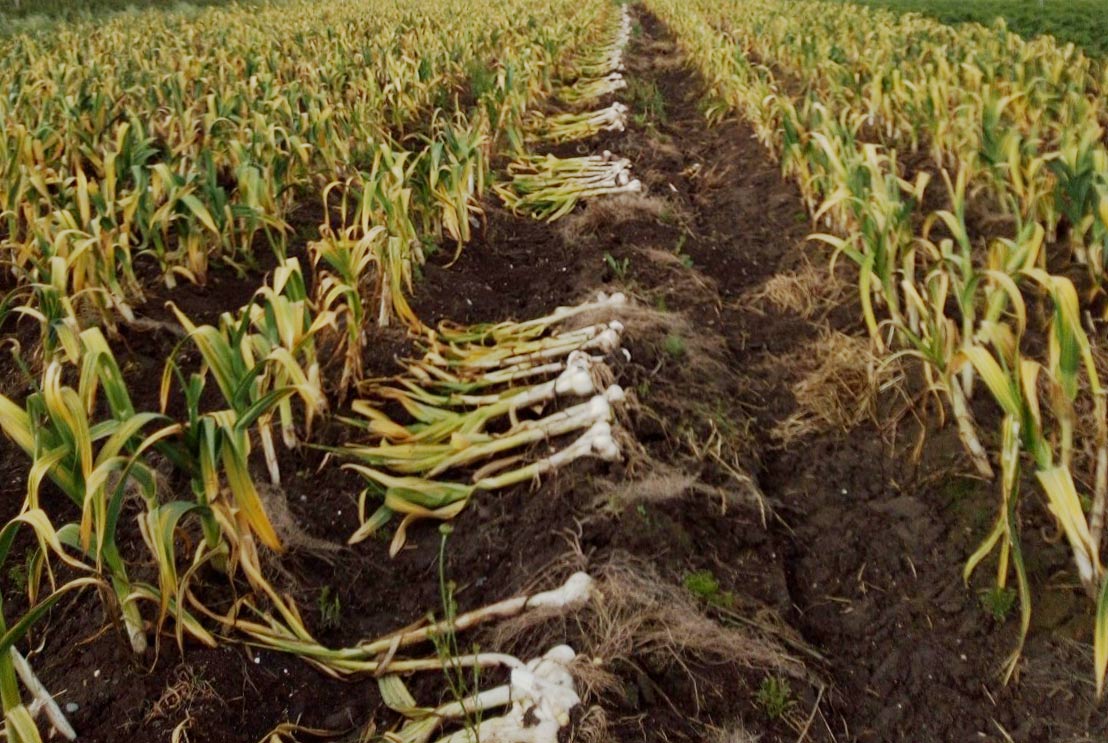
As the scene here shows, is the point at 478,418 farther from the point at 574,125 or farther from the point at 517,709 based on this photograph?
the point at 574,125

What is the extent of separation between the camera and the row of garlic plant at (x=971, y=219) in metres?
2.03

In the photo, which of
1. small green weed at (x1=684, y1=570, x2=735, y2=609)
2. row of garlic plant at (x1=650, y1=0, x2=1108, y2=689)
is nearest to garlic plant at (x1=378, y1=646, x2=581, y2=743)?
small green weed at (x1=684, y1=570, x2=735, y2=609)

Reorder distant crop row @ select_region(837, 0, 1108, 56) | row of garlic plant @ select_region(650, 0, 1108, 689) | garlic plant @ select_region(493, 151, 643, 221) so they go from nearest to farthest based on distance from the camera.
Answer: row of garlic plant @ select_region(650, 0, 1108, 689) → garlic plant @ select_region(493, 151, 643, 221) → distant crop row @ select_region(837, 0, 1108, 56)

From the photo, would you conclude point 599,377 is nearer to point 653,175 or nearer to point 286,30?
point 653,175

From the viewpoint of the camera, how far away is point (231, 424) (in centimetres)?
199

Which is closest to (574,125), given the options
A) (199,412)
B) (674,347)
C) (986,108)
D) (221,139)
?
(221,139)

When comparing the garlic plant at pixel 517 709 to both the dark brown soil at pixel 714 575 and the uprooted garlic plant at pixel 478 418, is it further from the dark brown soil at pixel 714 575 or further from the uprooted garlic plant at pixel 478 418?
the uprooted garlic plant at pixel 478 418

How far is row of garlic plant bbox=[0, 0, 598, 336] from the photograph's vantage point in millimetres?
3662

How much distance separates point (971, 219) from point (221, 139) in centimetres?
399

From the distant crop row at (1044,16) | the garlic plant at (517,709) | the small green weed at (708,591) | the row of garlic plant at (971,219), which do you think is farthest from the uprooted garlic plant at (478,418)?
the distant crop row at (1044,16)

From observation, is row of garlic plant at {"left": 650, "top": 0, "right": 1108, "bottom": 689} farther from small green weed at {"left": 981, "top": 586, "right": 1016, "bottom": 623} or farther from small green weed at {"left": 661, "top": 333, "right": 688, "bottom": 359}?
small green weed at {"left": 661, "top": 333, "right": 688, "bottom": 359}

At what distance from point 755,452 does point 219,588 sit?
5.72 feet

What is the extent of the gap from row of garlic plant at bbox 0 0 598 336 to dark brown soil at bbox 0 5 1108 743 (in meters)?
0.42

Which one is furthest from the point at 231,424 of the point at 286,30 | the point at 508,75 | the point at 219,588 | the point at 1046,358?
the point at 286,30
